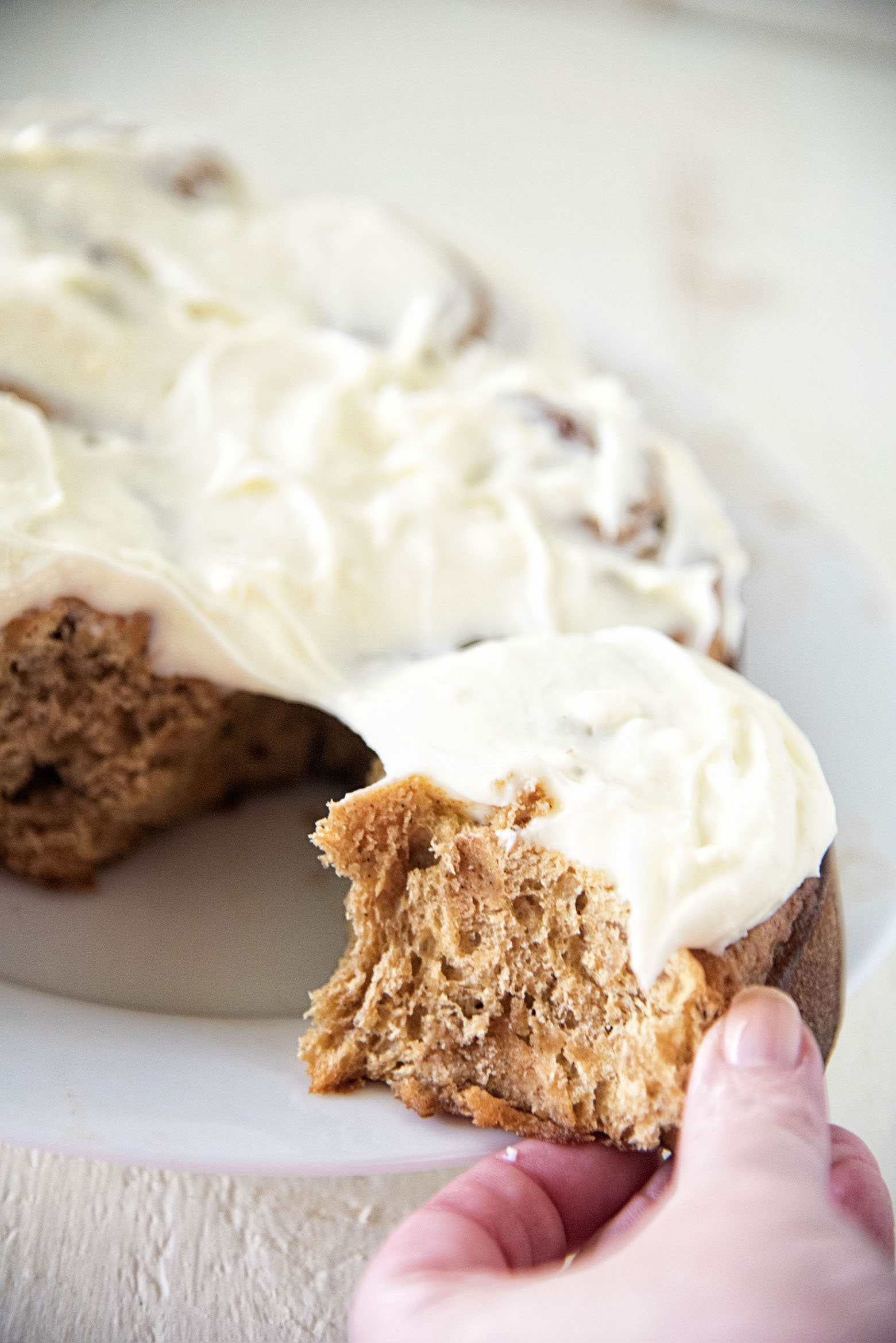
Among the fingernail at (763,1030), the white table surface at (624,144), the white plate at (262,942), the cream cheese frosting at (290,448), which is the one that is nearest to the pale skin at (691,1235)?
the fingernail at (763,1030)

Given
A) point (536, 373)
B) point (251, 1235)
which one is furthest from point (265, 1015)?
point (536, 373)

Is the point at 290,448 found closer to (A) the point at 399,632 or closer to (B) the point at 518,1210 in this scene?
(A) the point at 399,632

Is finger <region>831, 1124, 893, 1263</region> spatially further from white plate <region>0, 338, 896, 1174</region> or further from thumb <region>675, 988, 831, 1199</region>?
white plate <region>0, 338, 896, 1174</region>

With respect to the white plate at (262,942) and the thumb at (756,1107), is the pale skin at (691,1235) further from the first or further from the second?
the white plate at (262,942)

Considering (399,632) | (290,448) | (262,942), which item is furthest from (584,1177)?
(290,448)

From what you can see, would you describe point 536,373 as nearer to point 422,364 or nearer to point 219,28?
point 422,364

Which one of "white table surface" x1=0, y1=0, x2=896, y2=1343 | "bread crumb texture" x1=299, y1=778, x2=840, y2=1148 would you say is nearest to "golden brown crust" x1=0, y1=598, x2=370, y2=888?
"bread crumb texture" x1=299, y1=778, x2=840, y2=1148
